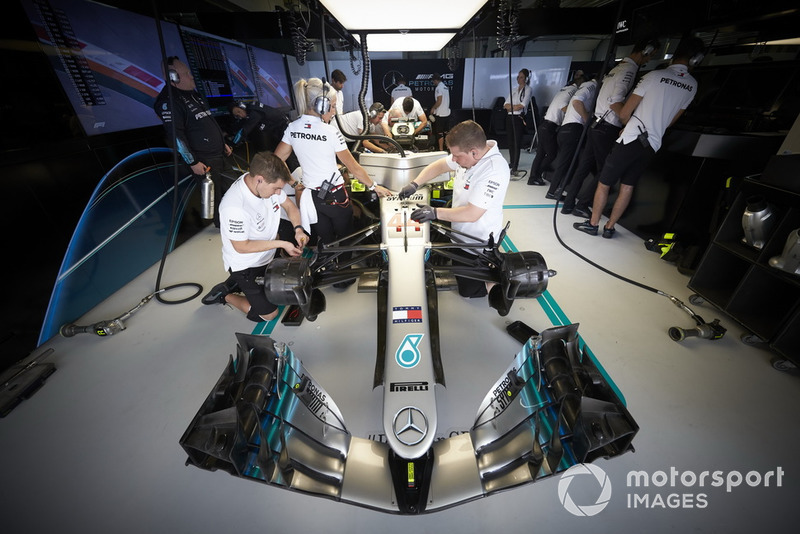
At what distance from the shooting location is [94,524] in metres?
1.55

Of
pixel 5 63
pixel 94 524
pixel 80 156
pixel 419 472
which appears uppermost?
pixel 5 63

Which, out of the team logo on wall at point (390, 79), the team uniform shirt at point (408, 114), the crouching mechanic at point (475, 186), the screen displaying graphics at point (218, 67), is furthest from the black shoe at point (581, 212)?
the team logo on wall at point (390, 79)

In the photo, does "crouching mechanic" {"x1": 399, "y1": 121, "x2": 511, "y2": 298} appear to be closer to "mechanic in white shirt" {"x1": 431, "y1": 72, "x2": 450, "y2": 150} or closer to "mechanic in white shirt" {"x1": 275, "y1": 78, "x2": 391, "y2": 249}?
"mechanic in white shirt" {"x1": 275, "y1": 78, "x2": 391, "y2": 249}

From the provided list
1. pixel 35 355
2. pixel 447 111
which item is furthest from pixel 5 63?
pixel 447 111

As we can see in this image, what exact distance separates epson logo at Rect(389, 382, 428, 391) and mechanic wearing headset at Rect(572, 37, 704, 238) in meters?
3.60

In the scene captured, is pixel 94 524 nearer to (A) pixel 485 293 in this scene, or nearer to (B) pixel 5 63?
(A) pixel 485 293

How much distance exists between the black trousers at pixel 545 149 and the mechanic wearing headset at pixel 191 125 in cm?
499

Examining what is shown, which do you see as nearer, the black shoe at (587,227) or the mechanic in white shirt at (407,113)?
the black shoe at (587,227)

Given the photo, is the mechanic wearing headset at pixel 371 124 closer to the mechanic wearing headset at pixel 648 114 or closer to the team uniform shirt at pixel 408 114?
the team uniform shirt at pixel 408 114

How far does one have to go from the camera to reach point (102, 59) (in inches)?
125

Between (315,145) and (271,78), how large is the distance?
→ 5.96 metres

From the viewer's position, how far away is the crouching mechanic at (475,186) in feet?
7.26

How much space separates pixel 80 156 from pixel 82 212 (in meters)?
0.50

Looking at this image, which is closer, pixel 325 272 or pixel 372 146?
pixel 325 272
